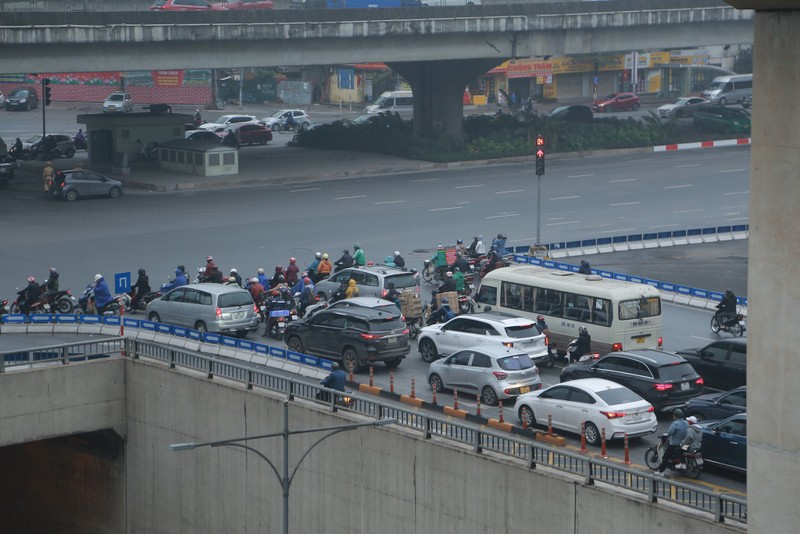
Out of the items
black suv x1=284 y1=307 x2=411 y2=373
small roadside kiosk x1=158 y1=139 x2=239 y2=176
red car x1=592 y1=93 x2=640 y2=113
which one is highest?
red car x1=592 y1=93 x2=640 y2=113

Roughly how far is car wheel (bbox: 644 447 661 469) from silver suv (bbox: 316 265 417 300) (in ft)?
38.9

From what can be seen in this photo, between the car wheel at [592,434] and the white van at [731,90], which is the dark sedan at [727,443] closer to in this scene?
the car wheel at [592,434]

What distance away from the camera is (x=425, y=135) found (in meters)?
67.2

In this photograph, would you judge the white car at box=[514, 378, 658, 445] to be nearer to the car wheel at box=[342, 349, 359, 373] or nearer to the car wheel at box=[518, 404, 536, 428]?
the car wheel at box=[518, 404, 536, 428]

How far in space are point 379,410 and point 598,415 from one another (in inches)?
145

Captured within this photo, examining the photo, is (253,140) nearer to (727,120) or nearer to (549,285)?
(727,120)

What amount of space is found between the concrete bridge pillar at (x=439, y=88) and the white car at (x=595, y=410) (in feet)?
144

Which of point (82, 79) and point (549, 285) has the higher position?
point (82, 79)

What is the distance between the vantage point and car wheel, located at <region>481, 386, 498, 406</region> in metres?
25.9

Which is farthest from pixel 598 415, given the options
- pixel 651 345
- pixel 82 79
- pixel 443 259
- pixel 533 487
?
pixel 82 79

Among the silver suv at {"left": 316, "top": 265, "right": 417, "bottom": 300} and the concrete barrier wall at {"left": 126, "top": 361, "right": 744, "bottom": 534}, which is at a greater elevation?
the silver suv at {"left": 316, "top": 265, "right": 417, "bottom": 300}

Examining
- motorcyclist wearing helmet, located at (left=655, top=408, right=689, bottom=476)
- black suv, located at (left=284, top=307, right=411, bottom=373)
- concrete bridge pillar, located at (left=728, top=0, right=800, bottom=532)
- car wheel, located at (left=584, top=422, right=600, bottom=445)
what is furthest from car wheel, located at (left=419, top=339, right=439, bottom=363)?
concrete bridge pillar, located at (left=728, top=0, right=800, bottom=532)

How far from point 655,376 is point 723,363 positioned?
235 centimetres

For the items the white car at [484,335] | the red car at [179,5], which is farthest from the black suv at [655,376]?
the red car at [179,5]
